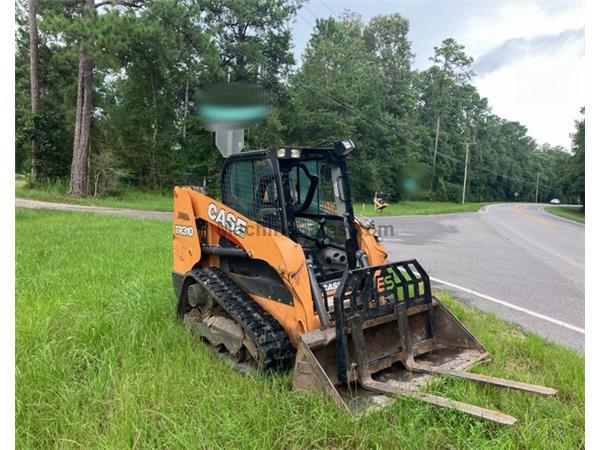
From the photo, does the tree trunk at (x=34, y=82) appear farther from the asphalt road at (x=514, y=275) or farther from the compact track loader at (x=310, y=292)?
the compact track loader at (x=310, y=292)

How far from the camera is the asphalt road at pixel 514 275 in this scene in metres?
5.56

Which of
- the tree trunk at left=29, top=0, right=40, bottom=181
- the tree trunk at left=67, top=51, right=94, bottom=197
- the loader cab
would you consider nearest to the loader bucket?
the loader cab

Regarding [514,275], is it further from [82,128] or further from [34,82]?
[34,82]

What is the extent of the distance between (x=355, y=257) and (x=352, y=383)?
1425 mm

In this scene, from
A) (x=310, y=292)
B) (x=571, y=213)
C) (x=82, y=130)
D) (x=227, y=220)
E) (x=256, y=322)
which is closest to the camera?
(x=310, y=292)

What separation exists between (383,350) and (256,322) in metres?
1.13

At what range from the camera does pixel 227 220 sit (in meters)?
4.11

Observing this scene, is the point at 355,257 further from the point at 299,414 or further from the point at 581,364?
the point at 581,364

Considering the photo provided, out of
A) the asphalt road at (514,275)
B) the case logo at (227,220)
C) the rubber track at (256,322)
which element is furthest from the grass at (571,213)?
the rubber track at (256,322)

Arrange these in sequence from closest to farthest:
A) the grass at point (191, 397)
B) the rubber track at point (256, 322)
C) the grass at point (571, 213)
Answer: the grass at point (191, 397), the rubber track at point (256, 322), the grass at point (571, 213)

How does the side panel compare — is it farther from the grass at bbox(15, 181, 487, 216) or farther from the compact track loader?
the grass at bbox(15, 181, 487, 216)

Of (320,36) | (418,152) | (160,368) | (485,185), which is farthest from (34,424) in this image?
(485,185)

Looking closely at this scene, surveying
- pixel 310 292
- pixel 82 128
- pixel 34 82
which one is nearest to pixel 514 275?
pixel 310 292

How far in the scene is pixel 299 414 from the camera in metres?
2.87
